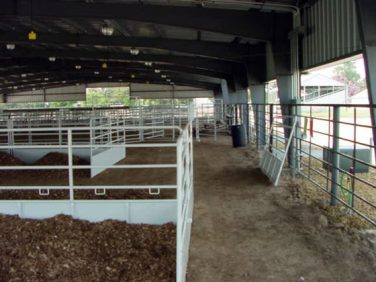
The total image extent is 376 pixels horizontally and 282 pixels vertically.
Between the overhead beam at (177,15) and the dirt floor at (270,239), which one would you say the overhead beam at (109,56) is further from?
the dirt floor at (270,239)

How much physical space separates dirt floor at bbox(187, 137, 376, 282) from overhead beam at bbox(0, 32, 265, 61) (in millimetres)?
7114

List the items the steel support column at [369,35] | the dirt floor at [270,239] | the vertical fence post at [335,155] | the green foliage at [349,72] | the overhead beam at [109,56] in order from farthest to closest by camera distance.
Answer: the green foliage at [349,72] → the overhead beam at [109,56] → the steel support column at [369,35] → the vertical fence post at [335,155] → the dirt floor at [270,239]

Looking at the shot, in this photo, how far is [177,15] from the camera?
891cm

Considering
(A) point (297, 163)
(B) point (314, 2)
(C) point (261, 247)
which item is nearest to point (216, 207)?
(C) point (261, 247)

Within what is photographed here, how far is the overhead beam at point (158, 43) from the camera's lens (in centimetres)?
1268

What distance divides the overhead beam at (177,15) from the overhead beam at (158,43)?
3275mm

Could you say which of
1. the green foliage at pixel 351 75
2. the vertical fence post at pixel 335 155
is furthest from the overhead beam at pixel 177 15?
the green foliage at pixel 351 75

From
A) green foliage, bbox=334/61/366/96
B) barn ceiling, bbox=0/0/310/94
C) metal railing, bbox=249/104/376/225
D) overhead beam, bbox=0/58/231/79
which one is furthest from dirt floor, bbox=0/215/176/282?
green foliage, bbox=334/61/366/96

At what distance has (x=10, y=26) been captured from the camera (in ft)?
43.3

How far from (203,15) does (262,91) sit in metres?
6.32

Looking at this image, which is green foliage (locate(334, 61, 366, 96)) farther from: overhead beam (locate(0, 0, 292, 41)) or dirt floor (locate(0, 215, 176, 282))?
dirt floor (locate(0, 215, 176, 282))

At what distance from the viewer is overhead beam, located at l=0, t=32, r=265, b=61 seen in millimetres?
12680

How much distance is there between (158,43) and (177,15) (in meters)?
4.19

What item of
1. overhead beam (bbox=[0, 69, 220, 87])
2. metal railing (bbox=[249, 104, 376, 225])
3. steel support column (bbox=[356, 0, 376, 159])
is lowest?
metal railing (bbox=[249, 104, 376, 225])
